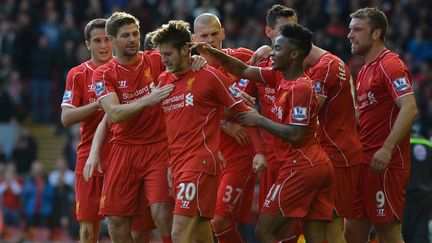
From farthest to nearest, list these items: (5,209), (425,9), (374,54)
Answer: (425,9), (5,209), (374,54)

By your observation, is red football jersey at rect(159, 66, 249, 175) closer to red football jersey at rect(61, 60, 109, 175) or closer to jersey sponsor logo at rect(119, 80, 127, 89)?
jersey sponsor logo at rect(119, 80, 127, 89)

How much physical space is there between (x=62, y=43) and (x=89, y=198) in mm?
14809

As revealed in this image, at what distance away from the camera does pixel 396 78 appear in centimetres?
1123

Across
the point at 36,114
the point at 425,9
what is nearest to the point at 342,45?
the point at 425,9

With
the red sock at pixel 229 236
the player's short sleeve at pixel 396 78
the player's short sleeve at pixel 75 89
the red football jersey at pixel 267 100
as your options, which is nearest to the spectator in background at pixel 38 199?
the player's short sleeve at pixel 75 89

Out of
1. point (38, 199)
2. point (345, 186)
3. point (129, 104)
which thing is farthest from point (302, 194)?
point (38, 199)

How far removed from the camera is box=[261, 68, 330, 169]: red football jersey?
10.5 m

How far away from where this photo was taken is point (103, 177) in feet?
41.0

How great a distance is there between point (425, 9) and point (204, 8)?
227 inches

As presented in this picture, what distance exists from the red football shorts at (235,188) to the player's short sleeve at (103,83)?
1.81 metres

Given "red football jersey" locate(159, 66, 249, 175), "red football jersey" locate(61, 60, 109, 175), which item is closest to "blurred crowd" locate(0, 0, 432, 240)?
"red football jersey" locate(61, 60, 109, 175)

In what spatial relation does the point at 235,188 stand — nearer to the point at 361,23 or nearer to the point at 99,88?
the point at 99,88

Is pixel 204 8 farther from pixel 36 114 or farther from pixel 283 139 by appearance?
Result: pixel 283 139

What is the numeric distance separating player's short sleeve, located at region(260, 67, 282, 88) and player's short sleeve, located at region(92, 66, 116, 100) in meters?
1.69
